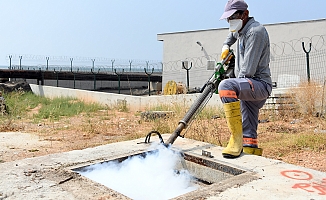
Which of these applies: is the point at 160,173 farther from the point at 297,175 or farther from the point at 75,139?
the point at 75,139

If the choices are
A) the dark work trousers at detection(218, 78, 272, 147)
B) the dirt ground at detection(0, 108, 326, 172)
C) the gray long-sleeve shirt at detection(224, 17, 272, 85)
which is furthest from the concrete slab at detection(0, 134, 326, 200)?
the dirt ground at detection(0, 108, 326, 172)

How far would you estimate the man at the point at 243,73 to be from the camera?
9.60 ft

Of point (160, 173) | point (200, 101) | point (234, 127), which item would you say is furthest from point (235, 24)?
point (160, 173)

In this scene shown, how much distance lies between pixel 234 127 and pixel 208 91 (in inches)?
21.8

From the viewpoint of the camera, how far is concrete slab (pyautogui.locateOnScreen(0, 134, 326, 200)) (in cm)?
212

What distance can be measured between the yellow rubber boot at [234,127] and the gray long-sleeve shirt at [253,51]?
1.09 feet

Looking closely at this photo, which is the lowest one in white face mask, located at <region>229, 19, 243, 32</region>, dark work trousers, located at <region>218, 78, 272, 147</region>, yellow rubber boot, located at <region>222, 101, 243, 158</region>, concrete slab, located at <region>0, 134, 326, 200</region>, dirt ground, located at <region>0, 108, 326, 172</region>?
dirt ground, located at <region>0, 108, 326, 172</region>

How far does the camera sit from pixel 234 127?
296 cm

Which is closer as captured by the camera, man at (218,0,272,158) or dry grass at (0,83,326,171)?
man at (218,0,272,158)

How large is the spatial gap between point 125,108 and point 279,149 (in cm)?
706

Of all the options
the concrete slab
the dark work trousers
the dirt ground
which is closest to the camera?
the concrete slab

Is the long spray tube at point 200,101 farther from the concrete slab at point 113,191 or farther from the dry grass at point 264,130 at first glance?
the dry grass at point 264,130

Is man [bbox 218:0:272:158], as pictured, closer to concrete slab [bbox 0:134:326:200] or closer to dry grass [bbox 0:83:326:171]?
concrete slab [bbox 0:134:326:200]

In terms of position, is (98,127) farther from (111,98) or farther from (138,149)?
(111,98)
